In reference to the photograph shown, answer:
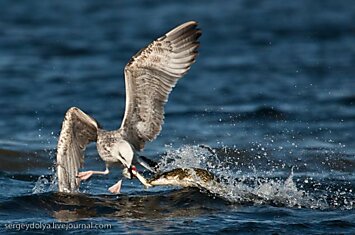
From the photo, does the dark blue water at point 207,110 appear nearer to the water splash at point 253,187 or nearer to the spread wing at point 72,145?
the water splash at point 253,187

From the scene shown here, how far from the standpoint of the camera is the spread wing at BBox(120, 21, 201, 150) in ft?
29.8

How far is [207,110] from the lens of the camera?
1463cm

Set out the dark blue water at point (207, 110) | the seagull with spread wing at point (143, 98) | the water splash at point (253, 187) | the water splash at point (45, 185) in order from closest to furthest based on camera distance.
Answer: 1. the seagull with spread wing at point (143, 98)
2. the dark blue water at point (207, 110)
3. the water splash at point (253, 187)
4. the water splash at point (45, 185)

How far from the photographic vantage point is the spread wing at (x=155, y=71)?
29.8ft

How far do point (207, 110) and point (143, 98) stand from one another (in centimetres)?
552

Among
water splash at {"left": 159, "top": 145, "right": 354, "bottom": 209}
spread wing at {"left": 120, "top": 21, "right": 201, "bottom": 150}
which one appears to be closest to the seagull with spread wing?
spread wing at {"left": 120, "top": 21, "right": 201, "bottom": 150}

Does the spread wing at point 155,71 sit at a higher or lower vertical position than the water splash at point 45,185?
higher

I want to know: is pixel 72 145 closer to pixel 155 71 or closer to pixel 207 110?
pixel 155 71

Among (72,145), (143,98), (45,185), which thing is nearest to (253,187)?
(143,98)

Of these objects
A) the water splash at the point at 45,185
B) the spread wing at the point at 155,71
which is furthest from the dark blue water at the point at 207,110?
the spread wing at the point at 155,71

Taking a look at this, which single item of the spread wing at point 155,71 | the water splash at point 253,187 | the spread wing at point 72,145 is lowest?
the water splash at point 253,187

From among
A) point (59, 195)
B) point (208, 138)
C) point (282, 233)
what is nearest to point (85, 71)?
point (208, 138)

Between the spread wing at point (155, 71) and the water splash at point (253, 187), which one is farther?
the water splash at point (253, 187)

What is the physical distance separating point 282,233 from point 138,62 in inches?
83.7
